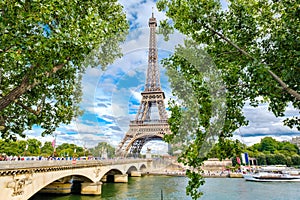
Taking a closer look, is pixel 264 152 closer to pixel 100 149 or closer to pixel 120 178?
pixel 120 178

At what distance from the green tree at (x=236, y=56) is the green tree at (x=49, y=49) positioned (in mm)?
2798

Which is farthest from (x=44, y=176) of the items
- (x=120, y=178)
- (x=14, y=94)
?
(x=120, y=178)

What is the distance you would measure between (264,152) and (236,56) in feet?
257

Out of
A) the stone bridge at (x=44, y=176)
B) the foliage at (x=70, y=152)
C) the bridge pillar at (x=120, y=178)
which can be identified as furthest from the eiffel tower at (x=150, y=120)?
the stone bridge at (x=44, y=176)

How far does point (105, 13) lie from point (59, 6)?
299cm

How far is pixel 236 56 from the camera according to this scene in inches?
260

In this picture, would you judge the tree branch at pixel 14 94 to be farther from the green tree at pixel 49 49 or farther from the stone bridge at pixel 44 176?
the stone bridge at pixel 44 176

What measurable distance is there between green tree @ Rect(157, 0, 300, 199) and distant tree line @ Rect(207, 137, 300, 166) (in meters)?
0.37

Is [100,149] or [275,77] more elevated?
[275,77]

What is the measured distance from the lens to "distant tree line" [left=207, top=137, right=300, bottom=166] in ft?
18.7

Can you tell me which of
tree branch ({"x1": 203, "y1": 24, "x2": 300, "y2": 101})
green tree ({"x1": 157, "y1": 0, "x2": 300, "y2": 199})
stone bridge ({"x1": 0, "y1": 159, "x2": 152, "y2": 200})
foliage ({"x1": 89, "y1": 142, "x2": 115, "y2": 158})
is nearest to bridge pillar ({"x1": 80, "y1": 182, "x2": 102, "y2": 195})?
stone bridge ({"x1": 0, "y1": 159, "x2": 152, "y2": 200})

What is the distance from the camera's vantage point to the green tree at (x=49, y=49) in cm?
634

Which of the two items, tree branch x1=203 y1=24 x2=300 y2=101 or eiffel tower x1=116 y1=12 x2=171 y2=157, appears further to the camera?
eiffel tower x1=116 y1=12 x2=171 y2=157

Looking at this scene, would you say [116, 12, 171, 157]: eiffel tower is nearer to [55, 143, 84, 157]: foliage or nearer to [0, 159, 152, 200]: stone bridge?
[55, 143, 84, 157]: foliage
